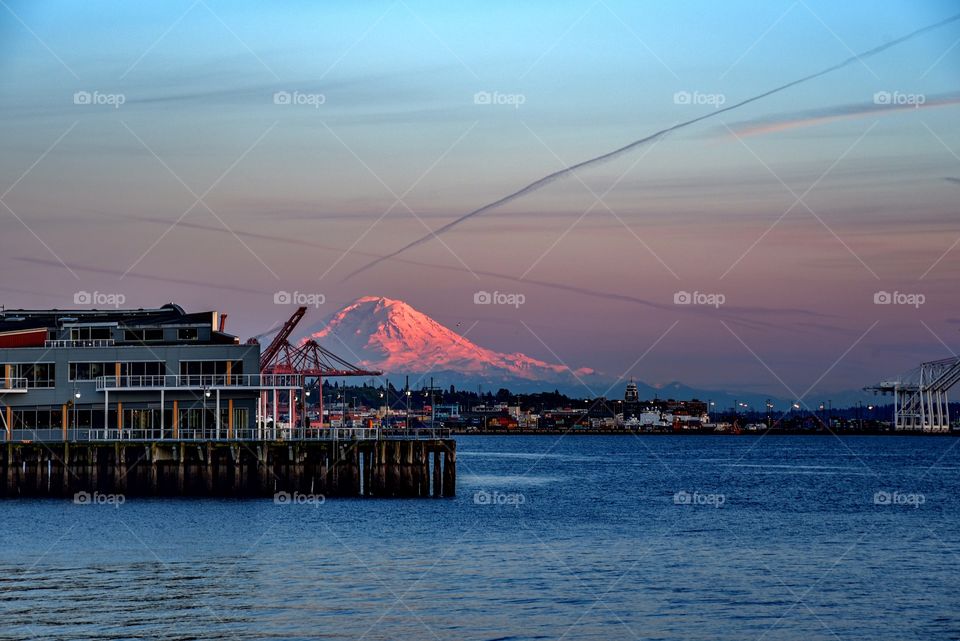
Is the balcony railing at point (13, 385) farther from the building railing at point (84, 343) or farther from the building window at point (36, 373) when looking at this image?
the building railing at point (84, 343)

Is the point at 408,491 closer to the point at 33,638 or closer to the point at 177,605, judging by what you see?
the point at 177,605

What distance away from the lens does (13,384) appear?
268ft

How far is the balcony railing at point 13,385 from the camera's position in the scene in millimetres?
80994

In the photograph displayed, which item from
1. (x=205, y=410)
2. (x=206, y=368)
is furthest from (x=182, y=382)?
(x=205, y=410)

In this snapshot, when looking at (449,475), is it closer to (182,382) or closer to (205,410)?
(205,410)

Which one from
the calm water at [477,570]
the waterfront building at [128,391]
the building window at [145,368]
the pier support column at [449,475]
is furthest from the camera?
the building window at [145,368]

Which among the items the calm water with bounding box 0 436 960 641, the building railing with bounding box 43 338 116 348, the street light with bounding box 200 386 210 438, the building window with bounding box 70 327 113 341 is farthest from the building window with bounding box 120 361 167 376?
the calm water with bounding box 0 436 960 641

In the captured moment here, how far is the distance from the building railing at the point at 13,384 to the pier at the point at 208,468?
201 inches

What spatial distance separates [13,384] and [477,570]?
145 ft

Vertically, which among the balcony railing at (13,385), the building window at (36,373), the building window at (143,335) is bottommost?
the balcony railing at (13,385)

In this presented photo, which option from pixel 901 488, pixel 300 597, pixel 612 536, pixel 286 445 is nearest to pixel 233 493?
pixel 286 445

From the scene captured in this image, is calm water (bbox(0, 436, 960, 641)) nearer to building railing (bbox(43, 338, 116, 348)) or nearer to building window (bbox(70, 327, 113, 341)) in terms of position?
building railing (bbox(43, 338, 116, 348))

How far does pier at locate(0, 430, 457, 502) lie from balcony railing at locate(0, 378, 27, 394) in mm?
5098

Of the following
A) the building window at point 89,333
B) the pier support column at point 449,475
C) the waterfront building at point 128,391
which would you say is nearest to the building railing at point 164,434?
the waterfront building at point 128,391
